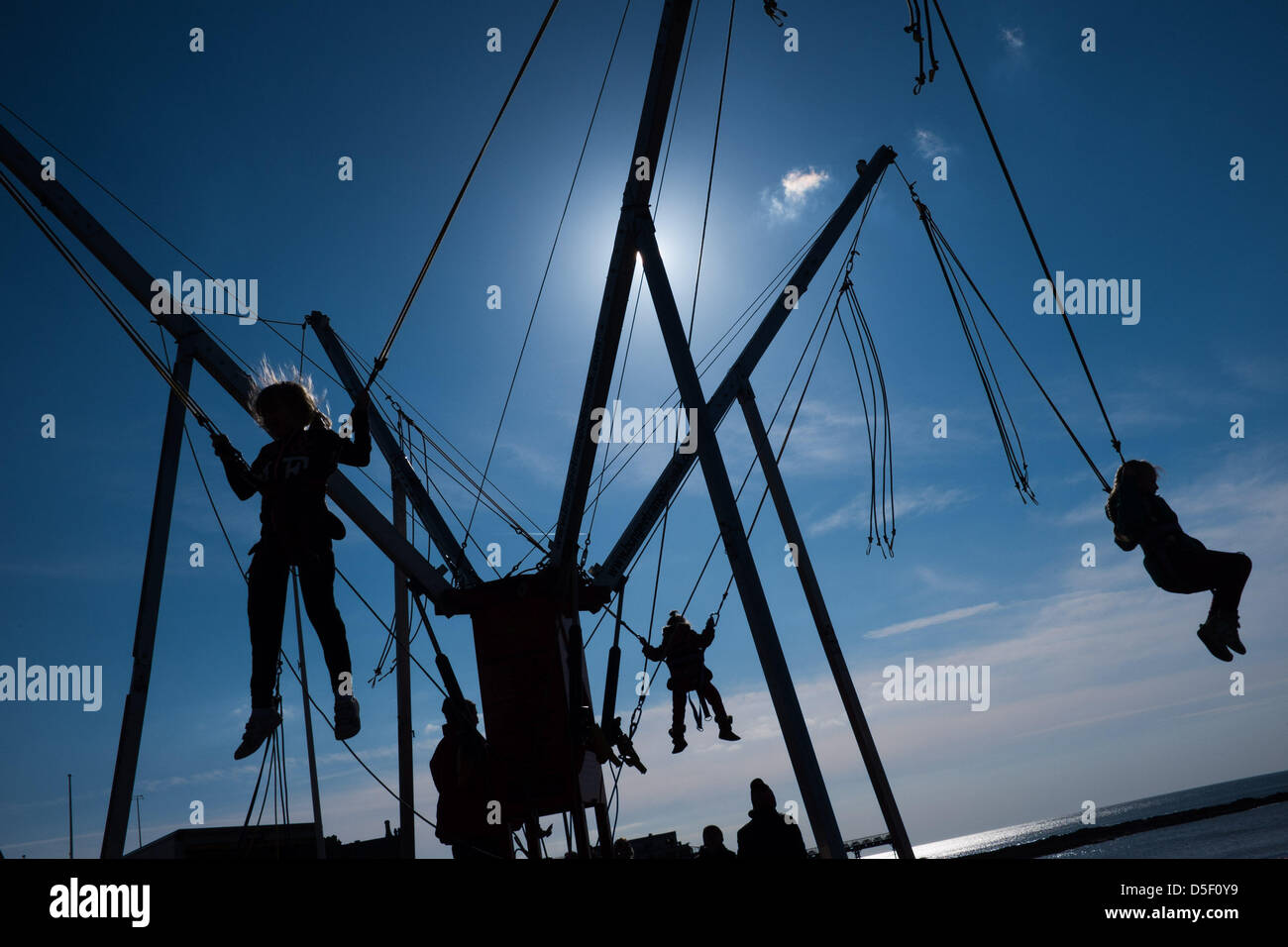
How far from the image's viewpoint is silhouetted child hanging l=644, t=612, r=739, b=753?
12805mm

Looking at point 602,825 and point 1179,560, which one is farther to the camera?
point 602,825

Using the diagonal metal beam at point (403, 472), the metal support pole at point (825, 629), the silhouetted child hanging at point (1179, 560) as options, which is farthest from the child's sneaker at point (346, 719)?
the metal support pole at point (825, 629)

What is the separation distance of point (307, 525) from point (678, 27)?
21.7ft

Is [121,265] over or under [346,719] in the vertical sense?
over

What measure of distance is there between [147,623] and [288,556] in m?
4.55

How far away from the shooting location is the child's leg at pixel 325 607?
16.0 ft

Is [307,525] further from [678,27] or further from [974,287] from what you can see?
[974,287]

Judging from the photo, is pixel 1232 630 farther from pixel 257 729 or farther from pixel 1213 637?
pixel 257 729

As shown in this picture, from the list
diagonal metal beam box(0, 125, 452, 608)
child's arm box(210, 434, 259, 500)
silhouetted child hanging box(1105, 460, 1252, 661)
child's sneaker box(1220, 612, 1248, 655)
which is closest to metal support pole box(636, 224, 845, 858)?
silhouetted child hanging box(1105, 460, 1252, 661)

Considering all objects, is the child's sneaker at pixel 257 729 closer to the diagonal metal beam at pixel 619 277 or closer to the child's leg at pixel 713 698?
the diagonal metal beam at pixel 619 277

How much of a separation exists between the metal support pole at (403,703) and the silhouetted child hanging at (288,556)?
786 cm

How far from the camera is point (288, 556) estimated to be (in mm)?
4863

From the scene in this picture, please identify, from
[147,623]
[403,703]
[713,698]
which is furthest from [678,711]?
[147,623]
